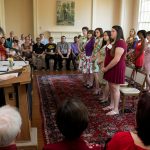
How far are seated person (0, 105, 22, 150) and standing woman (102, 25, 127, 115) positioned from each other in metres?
2.46

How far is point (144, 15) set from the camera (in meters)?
8.95

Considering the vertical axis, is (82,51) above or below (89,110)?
above

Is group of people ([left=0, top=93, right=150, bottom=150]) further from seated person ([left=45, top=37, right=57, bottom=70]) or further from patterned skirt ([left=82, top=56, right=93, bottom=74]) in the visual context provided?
seated person ([left=45, top=37, right=57, bottom=70])

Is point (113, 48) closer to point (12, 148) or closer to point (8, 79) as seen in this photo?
point (8, 79)

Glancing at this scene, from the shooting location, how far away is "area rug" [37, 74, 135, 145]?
321cm

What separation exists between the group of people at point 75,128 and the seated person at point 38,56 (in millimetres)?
6789

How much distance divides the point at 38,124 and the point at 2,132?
7.54 ft

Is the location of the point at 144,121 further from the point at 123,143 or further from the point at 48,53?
the point at 48,53

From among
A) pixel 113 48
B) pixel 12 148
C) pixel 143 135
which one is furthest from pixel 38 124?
pixel 143 135

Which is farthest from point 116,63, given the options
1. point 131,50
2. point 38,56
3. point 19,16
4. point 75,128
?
point 19,16

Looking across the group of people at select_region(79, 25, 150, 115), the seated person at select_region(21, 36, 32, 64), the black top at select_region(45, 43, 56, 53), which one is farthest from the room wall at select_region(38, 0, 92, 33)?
the group of people at select_region(79, 25, 150, 115)

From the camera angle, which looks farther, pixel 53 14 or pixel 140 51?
pixel 53 14

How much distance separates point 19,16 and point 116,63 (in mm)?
6979

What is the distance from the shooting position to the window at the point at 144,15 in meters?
8.71
